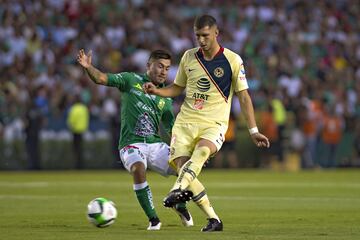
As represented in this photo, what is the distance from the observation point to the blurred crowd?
29.6 m

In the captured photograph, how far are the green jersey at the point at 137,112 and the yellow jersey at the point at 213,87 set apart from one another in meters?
1.07

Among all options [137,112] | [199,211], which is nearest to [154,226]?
[137,112]

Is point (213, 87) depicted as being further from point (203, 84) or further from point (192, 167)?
point (192, 167)

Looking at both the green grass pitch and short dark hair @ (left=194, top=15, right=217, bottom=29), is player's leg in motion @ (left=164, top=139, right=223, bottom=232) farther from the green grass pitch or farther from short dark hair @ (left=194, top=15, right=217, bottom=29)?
short dark hair @ (left=194, top=15, right=217, bottom=29)

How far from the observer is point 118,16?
32781mm

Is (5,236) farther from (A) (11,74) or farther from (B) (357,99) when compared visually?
(B) (357,99)

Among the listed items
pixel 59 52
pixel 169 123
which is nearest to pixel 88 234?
pixel 169 123

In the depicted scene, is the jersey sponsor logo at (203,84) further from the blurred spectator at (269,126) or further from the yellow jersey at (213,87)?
the blurred spectator at (269,126)

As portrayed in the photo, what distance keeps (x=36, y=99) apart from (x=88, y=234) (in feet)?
59.4

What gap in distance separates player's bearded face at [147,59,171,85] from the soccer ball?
1719mm

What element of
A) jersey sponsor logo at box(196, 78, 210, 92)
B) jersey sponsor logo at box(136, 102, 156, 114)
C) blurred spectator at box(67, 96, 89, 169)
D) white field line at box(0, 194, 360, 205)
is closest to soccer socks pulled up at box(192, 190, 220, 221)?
jersey sponsor logo at box(196, 78, 210, 92)

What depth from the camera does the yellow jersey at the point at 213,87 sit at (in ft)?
38.1

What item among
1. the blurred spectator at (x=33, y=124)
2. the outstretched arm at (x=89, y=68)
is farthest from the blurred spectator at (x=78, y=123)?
the outstretched arm at (x=89, y=68)

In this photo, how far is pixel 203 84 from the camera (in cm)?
1165
